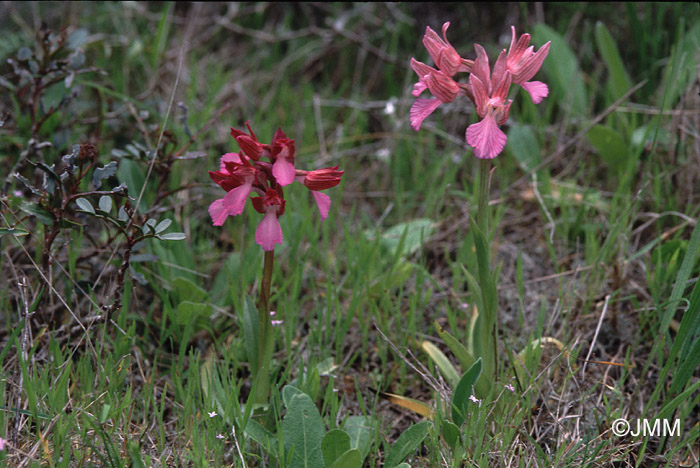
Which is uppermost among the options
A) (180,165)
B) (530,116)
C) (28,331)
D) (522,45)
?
(522,45)

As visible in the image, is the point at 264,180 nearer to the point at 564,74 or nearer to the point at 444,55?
the point at 444,55

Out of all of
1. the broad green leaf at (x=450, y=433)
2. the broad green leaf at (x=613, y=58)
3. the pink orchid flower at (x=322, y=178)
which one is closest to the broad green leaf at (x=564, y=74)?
the broad green leaf at (x=613, y=58)

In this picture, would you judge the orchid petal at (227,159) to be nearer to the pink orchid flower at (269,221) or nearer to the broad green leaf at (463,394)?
the pink orchid flower at (269,221)

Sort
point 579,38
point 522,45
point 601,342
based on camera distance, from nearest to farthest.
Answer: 1. point 522,45
2. point 601,342
3. point 579,38

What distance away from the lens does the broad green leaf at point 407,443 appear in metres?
1.44

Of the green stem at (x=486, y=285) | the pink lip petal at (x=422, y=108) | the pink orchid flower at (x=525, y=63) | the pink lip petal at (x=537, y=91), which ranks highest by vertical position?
the pink orchid flower at (x=525, y=63)

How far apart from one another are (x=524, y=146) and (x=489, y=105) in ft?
4.52

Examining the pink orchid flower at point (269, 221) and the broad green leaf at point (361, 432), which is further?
the broad green leaf at point (361, 432)

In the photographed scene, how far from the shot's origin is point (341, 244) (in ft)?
7.85

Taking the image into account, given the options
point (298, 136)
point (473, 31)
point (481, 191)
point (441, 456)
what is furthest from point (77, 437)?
Result: point (473, 31)

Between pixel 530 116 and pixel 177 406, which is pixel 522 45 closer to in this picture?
pixel 177 406

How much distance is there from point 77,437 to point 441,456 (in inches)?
34.5

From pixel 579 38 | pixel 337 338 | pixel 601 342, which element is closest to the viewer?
pixel 337 338

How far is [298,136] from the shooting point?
3.05 meters
